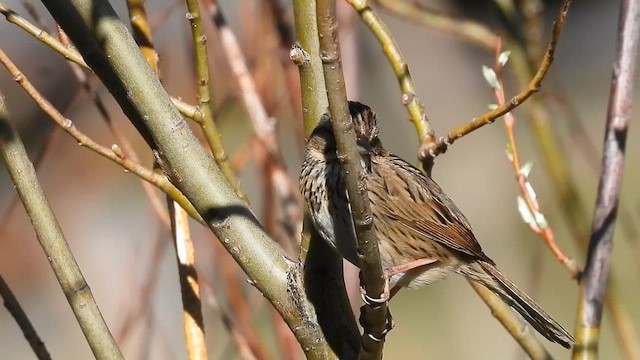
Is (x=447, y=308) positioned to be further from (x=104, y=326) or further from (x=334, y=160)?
(x=104, y=326)

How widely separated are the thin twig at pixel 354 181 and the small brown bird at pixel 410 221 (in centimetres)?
72

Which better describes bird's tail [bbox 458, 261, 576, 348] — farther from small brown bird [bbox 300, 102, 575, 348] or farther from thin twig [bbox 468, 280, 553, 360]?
thin twig [bbox 468, 280, 553, 360]

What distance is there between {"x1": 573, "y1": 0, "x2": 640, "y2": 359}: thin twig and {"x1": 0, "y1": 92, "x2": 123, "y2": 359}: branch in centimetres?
96

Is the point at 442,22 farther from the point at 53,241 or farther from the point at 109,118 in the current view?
the point at 53,241

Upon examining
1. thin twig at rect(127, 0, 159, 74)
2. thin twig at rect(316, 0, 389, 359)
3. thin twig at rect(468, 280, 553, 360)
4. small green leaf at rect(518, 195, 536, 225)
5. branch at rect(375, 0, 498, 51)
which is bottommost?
thin twig at rect(468, 280, 553, 360)

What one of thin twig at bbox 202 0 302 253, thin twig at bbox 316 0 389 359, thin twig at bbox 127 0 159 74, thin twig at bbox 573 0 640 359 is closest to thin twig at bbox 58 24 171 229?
thin twig at bbox 127 0 159 74

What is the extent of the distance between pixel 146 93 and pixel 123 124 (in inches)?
154

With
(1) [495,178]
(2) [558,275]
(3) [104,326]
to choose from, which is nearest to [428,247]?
(3) [104,326]

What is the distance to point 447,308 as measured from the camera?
7.14 meters

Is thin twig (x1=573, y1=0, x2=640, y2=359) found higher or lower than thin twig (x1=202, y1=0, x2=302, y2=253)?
lower

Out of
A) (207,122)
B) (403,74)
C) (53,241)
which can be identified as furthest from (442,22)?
(53,241)

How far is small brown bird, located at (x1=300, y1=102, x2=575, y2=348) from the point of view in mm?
2455

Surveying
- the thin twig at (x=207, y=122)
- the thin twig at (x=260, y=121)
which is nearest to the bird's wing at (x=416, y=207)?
the thin twig at (x=260, y=121)

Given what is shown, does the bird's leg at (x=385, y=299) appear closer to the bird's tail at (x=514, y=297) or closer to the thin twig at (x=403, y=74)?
the bird's tail at (x=514, y=297)
